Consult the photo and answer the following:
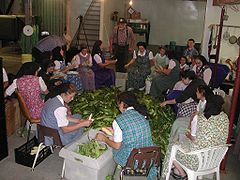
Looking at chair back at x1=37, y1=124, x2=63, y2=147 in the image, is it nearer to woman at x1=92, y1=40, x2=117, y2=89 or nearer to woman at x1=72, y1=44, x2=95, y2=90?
woman at x1=72, y1=44, x2=95, y2=90

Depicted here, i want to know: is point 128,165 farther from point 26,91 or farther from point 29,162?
point 26,91

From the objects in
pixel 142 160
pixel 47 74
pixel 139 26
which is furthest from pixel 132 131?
pixel 139 26

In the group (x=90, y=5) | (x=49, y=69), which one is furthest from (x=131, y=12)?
(x=49, y=69)

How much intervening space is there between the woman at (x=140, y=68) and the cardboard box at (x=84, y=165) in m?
3.37

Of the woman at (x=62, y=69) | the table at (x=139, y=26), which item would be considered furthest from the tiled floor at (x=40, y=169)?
the table at (x=139, y=26)

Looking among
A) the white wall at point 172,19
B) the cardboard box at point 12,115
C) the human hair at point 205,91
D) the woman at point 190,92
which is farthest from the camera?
the white wall at point 172,19

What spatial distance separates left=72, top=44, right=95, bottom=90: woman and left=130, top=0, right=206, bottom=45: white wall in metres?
8.29

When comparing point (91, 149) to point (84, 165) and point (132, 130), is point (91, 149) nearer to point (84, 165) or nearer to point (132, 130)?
point (84, 165)

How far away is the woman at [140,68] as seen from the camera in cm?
686

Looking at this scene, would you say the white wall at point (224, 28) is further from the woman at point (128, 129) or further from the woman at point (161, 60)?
the woman at point (128, 129)

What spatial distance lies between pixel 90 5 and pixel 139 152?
31.1 feet

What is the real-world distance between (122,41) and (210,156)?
5627 millimetres

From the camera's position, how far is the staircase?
1110cm

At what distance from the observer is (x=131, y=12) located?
42.6 feet
